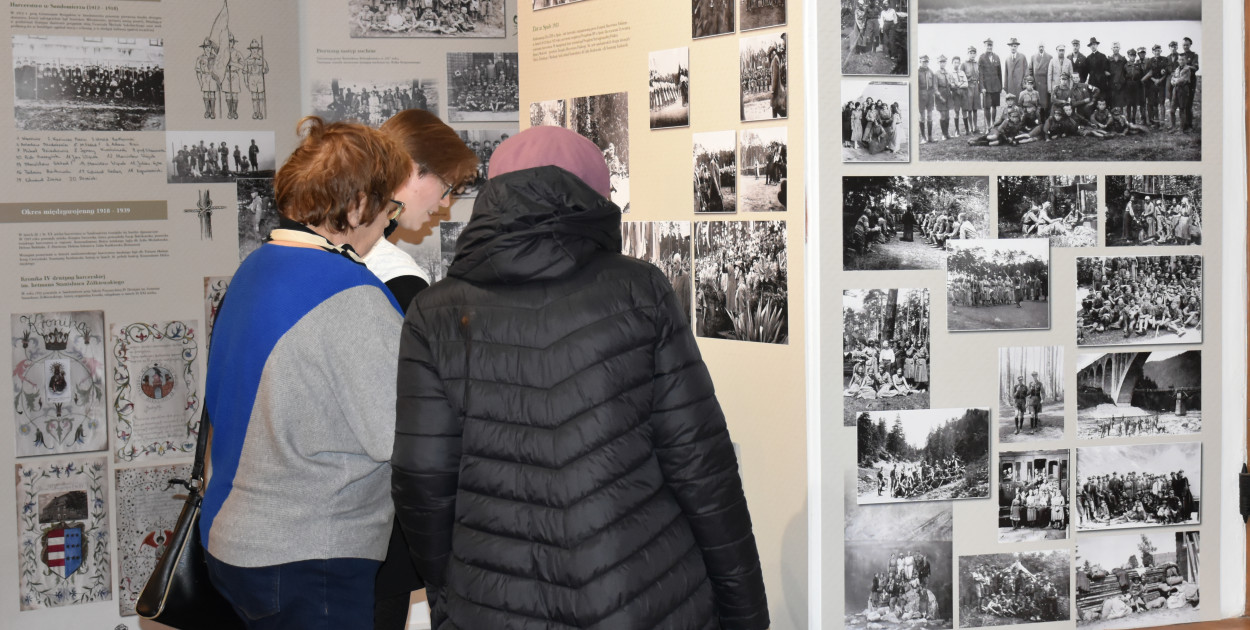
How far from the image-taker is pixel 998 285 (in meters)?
2.49

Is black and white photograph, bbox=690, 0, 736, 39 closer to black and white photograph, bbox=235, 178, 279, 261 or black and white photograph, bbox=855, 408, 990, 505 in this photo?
black and white photograph, bbox=855, 408, 990, 505

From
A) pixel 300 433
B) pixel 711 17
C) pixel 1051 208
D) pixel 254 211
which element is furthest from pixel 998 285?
pixel 254 211

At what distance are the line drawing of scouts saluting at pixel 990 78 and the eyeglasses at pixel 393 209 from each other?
1377 mm

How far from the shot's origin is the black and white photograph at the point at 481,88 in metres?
4.57

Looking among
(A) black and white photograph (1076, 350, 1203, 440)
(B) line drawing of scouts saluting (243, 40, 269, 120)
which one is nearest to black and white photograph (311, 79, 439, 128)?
(B) line drawing of scouts saluting (243, 40, 269, 120)

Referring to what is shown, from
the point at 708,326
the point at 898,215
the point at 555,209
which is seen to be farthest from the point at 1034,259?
the point at 555,209

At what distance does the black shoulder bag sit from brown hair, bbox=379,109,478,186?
37.3 inches

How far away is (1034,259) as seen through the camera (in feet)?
8.19

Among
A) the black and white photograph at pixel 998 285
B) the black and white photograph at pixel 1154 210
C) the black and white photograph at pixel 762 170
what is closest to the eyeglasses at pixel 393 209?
the black and white photograph at pixel 762 170

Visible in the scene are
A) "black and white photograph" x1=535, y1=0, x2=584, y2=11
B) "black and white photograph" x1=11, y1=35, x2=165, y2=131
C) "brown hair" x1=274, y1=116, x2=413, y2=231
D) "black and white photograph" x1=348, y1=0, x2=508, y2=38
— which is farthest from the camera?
"black and white photograph" x1=348, y1=0, x2=508, y2=38

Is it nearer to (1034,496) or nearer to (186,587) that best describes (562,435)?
(186,587)

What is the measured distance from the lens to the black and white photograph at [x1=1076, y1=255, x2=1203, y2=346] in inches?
99.7

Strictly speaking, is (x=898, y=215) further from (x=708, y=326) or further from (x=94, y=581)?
(x=94, y=581)

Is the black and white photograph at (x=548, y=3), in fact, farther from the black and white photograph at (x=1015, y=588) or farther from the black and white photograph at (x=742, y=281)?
the black and white photograph at (x=1015, y=588)
